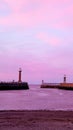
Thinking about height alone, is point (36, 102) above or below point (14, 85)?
below

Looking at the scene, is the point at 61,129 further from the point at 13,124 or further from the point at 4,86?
the point at 4,86

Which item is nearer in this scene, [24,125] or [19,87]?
[24,125]

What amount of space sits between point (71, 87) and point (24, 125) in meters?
90.4

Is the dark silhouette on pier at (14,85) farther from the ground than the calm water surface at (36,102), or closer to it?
farther from the ground

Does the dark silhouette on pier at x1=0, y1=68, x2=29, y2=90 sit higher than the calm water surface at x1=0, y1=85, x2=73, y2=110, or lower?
higher

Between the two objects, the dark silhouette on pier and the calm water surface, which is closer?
the calm water surface

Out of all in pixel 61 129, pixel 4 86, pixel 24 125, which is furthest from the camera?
pixel 4 86

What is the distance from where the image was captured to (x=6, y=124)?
50.2ft

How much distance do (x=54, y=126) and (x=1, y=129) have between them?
2124 mm

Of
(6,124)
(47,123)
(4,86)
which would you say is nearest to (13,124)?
(6,124)

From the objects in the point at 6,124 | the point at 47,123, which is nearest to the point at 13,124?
the point at 6,124

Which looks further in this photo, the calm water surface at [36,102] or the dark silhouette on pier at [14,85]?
the dark silhouette on pier at [14,85]

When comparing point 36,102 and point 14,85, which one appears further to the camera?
point 14,85

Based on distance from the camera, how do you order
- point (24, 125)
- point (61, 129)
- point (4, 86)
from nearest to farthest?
point (61, 129)
point (24, 125)
point (4, 86)
